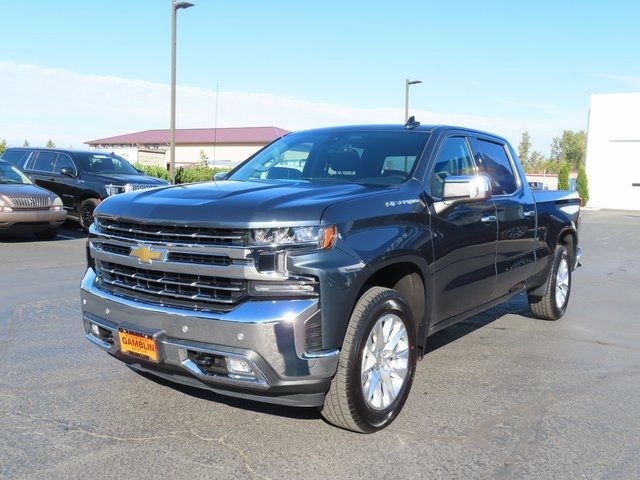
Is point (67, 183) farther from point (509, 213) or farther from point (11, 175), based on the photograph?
point (509, 213)

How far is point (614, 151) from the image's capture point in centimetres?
3994

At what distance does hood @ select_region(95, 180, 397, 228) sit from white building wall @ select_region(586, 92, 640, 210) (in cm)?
3987

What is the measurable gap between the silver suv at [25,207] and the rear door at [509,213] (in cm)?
→ 945

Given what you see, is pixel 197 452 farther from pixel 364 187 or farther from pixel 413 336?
pixel 364 187

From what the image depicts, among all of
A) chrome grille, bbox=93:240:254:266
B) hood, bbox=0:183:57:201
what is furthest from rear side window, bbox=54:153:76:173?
chrome grille, bbox=93:240:254:266

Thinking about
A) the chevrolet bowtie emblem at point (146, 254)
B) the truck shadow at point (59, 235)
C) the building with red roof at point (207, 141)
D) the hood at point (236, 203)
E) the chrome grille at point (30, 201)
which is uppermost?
the building with red roof at point (207, 141)

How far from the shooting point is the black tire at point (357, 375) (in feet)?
11.8

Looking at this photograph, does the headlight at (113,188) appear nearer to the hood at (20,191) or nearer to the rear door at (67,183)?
the rear door at (67,183)

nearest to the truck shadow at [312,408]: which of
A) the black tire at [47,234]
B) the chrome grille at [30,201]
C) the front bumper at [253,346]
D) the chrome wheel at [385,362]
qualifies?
the chrome wheel at [385,362]

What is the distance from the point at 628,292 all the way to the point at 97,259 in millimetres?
7834

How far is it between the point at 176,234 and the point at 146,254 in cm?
25

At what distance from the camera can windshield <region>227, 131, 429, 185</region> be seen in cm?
470

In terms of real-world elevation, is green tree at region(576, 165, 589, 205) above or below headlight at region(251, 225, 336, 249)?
below

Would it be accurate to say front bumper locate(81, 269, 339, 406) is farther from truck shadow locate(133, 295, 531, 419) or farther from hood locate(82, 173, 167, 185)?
hood locate(82, 173, 167, 185)
